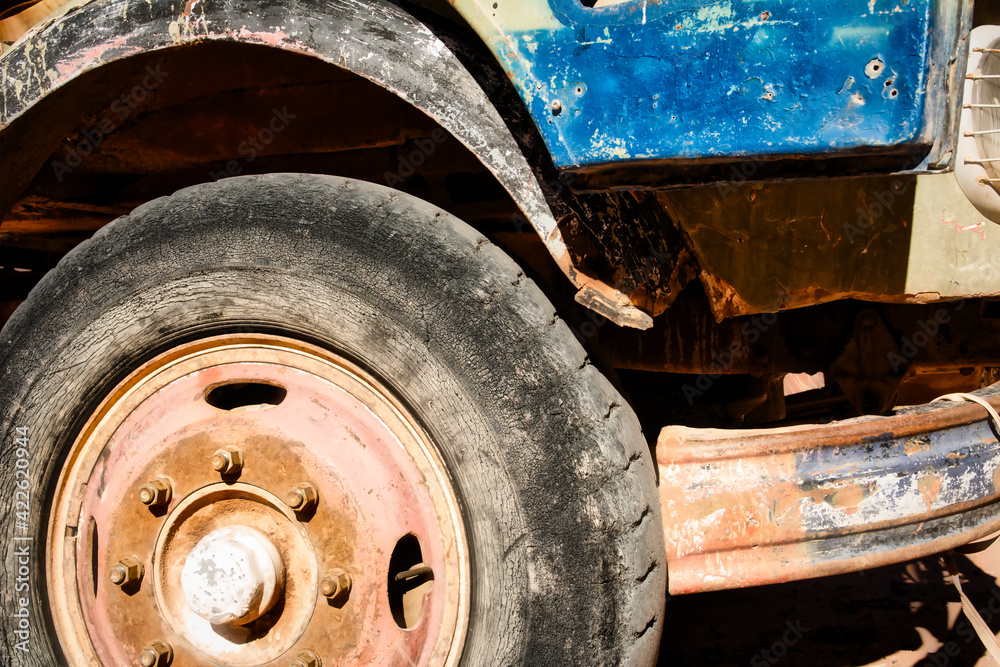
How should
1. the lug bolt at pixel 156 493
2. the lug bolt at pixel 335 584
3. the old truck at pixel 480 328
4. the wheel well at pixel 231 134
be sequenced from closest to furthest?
the old truck at pixel 480 328
the lug bolt at pixel 335 584
the lug bolt at pixel 156 493
the wheel well at pixel 231 134

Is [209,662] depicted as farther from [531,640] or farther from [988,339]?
[988,339]

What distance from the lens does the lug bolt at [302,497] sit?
4.46 feet

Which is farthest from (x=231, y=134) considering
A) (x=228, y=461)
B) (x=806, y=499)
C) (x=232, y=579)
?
(x=806, y=499)

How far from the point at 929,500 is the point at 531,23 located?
1.07 meters

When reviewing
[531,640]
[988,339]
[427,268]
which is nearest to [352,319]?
[427,268]

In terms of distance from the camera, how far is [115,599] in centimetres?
150

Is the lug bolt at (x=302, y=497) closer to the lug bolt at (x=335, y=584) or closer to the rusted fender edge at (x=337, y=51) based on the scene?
the lug bolt at (x=335, y=584)

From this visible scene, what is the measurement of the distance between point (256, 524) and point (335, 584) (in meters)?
0.21

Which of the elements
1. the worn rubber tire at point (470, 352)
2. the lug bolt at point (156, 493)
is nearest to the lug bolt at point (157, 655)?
the lug bolt at point (156, 493)

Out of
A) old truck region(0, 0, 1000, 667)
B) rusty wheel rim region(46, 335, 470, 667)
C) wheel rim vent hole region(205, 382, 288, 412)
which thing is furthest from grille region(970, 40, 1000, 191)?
wheel rim vent hole region(205, 382, 288, 412)

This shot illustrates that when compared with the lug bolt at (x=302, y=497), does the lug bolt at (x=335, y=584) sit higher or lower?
lower

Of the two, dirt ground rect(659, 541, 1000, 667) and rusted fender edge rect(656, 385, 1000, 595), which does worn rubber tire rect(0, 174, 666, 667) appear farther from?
dirt ground rect(659, 541, 1000, 667)

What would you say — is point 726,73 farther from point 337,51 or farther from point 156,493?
point 156,493

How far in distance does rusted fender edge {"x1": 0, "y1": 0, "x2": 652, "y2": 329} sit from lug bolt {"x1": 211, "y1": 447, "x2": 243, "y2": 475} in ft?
Answer: 2.41
